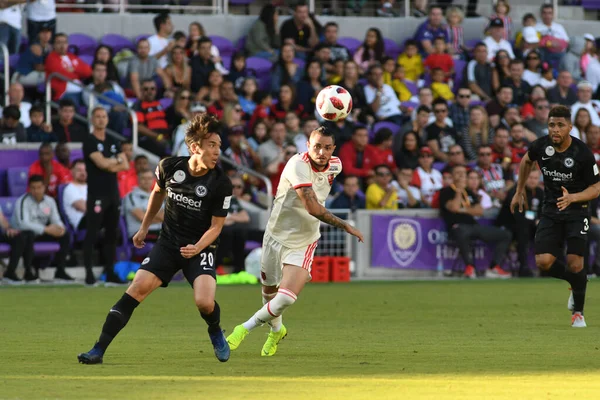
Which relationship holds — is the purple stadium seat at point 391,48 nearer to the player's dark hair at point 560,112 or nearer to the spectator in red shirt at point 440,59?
the spectator in red shirt at point 440,59

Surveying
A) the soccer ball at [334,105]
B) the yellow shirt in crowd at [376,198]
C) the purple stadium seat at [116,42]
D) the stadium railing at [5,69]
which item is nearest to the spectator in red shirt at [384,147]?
the yellow shirt in crowd at [376,198]

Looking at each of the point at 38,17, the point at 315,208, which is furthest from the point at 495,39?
the point at 315,208

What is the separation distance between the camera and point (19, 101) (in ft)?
68.2

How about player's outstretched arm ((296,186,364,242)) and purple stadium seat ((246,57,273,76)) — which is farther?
purple stadium seat ((246,57,273,76))

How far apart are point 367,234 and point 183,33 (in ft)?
18.6

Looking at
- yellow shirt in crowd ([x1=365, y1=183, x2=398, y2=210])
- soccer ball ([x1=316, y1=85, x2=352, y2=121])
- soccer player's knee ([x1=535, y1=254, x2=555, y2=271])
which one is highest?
soccer ball ([x1=316, y1=85, x2=352, y2=121])

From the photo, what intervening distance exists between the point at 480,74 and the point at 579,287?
1350cm

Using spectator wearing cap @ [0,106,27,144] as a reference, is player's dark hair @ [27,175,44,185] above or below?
below

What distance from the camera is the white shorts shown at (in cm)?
1016

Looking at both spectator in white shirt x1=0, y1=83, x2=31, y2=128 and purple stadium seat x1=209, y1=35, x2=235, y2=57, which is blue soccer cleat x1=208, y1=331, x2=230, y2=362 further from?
purple stadium seat x1=209, y1=35, x2=235, y2=57

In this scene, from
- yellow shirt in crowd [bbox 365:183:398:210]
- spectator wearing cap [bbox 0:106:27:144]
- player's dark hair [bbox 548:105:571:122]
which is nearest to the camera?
player's dark hair [bbox 548:105:571:122]

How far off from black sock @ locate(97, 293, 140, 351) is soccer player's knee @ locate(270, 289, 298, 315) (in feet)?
3.84

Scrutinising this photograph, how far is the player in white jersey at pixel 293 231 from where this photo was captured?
992 cm

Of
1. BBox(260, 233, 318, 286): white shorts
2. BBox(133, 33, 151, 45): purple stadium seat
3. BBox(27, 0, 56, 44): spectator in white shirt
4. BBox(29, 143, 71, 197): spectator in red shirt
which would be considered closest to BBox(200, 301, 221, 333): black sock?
BBox(260, 233, 318, 286): white shorts
